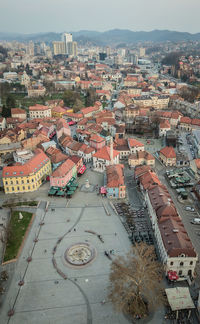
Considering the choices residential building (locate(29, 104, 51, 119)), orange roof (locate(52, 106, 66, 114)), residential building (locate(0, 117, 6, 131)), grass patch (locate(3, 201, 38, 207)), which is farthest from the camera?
orange roof (locate(52, 106, 66, 114))

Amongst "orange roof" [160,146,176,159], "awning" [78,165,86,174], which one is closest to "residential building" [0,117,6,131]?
"awning" [78,165,86,174]

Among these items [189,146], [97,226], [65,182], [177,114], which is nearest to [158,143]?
[189,146]

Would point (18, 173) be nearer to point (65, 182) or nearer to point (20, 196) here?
point (20, 196)

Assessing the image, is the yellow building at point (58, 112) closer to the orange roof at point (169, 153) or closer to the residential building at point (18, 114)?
the residential building at point (18, 114)

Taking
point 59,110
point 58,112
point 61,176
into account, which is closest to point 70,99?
point 59,110

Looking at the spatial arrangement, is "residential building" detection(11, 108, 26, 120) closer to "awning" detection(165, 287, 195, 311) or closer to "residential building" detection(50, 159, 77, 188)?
"residential building" detection(50, 159, 77, 188)
